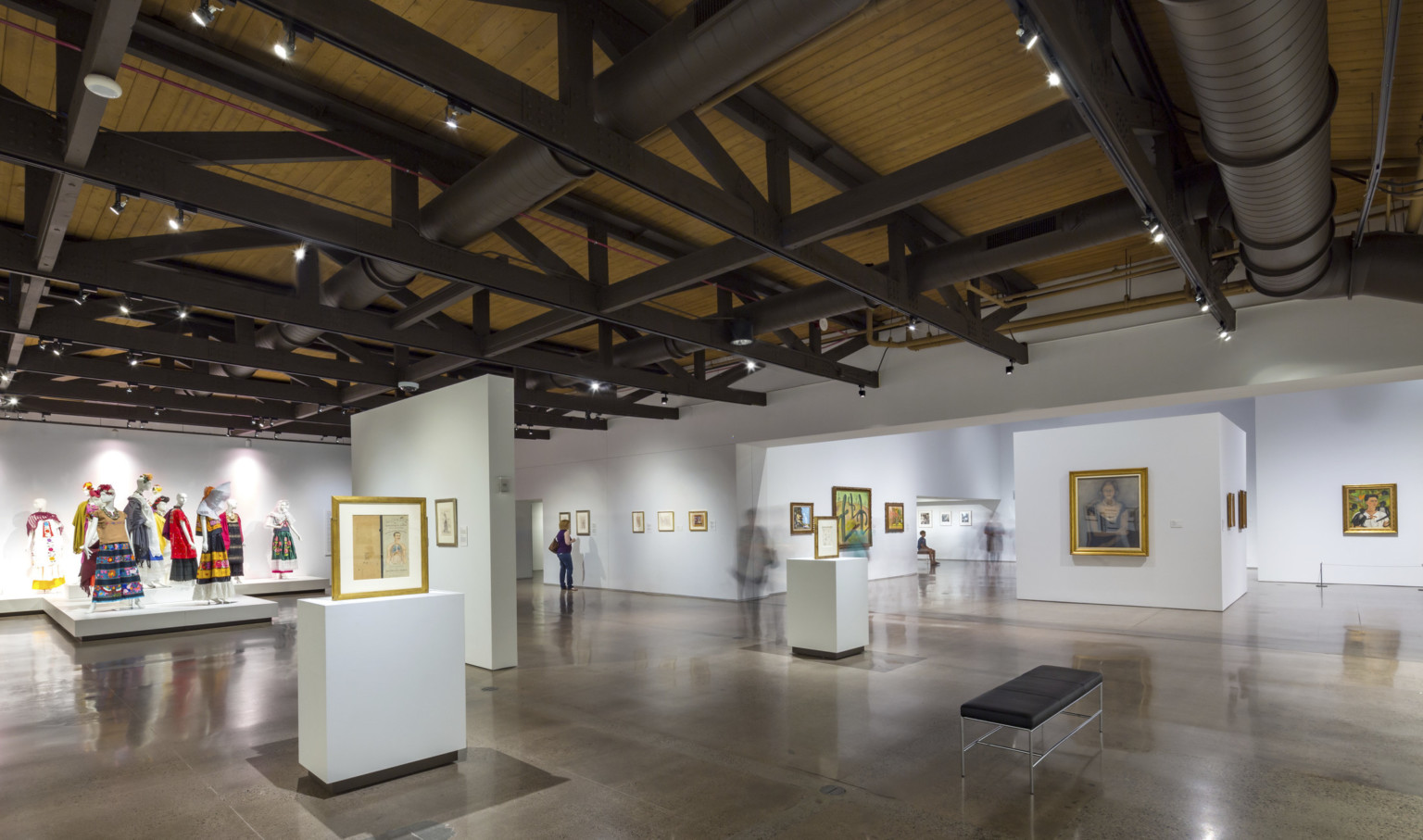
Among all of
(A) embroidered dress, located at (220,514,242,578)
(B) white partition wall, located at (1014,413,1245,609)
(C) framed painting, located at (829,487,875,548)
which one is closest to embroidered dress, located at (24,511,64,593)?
(A) embroidered dress, located at (220,514,242,578)

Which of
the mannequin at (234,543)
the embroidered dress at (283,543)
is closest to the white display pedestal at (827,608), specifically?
the mannequin at (234,543)

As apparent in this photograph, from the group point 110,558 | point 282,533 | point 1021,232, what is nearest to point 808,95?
point 1021,232

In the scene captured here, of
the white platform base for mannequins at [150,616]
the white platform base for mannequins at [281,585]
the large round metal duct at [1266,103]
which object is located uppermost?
the large round metal duct at [1266,103]

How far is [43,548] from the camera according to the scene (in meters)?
14.8

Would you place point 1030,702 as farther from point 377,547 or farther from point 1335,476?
point 1335,476

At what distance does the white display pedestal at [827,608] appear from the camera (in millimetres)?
8445

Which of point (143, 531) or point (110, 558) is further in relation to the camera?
point (143, 531)

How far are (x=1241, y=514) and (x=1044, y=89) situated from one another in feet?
43.4

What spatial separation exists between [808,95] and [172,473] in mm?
17748

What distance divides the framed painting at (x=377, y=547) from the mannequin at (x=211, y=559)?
983 centimetres

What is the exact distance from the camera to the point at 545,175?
165 inches

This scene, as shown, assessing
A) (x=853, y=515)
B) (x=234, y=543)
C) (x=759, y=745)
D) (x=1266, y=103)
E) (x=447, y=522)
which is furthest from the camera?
(x=853, y=515)

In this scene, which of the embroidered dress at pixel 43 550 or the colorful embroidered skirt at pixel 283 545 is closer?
the embroidered dress at pixel 43 550

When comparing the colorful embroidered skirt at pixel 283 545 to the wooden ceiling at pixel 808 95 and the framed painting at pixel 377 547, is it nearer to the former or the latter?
the wooden ceiling at pixel 808 95
